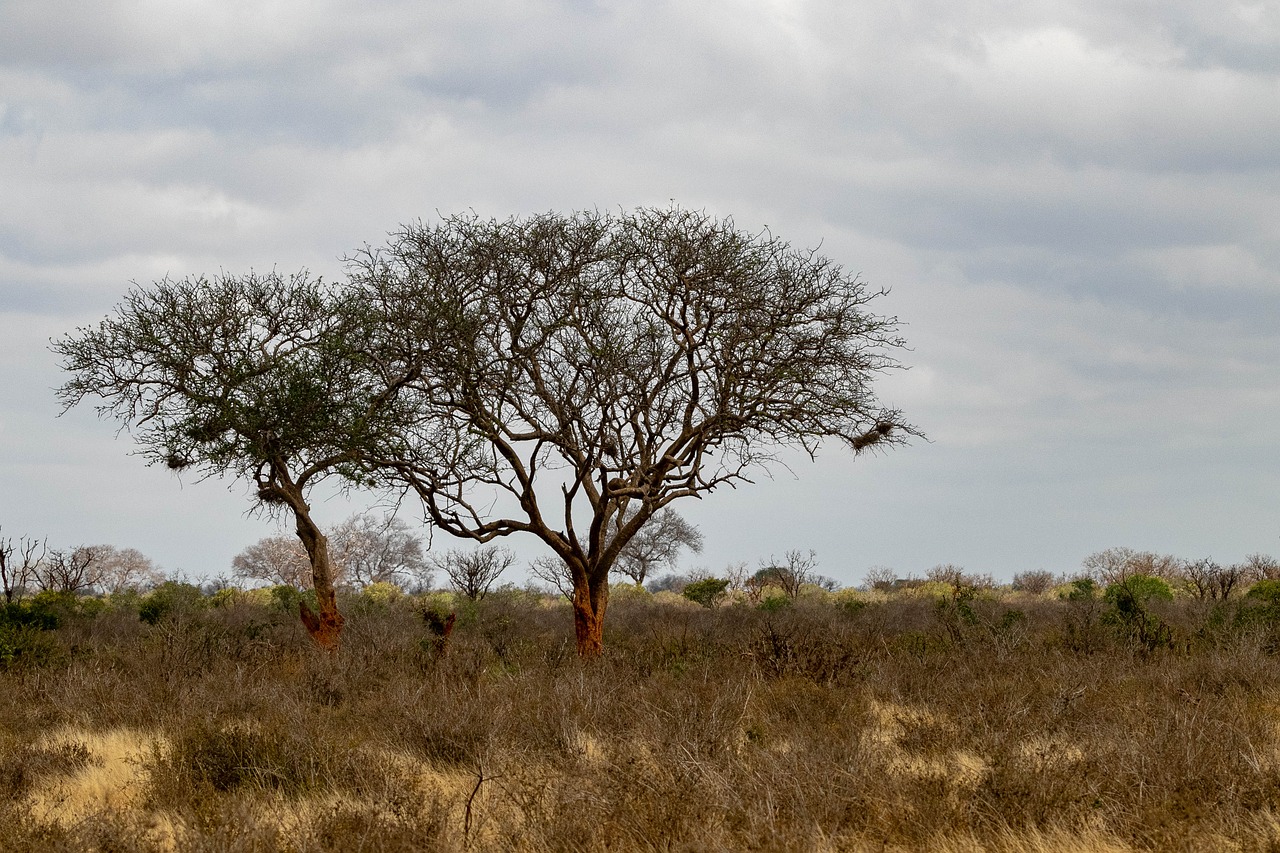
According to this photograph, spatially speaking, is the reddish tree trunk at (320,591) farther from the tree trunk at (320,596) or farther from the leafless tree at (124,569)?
the leafless tree at (124,569)

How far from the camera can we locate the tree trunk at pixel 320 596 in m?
19.7

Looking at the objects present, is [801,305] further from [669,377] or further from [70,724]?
[70,724]

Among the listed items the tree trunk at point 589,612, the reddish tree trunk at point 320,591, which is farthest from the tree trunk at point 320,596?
the tree trunk at point 589,612

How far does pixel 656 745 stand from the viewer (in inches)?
359

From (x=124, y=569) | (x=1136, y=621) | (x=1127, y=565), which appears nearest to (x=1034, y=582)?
(x=1127, y=565)

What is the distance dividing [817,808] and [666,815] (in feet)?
3.50

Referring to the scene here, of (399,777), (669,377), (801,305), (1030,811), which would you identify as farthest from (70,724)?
(801,305)

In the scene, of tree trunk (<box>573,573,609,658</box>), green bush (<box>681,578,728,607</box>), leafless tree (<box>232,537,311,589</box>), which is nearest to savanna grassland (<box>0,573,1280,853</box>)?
tree trunk (<box>573,573,609,658</box>)

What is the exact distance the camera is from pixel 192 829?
7.12m

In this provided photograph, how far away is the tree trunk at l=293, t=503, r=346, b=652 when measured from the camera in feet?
64.6

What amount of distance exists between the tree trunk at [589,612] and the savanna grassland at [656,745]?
175 centimetres

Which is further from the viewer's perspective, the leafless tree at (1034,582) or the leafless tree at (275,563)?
the leafless tree at (275,563)

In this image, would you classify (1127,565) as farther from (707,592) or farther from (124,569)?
(124,569)

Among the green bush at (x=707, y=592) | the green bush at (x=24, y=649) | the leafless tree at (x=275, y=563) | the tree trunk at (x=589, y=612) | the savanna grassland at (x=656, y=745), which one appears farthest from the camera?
the leafless tree at (x=275, y=563)
